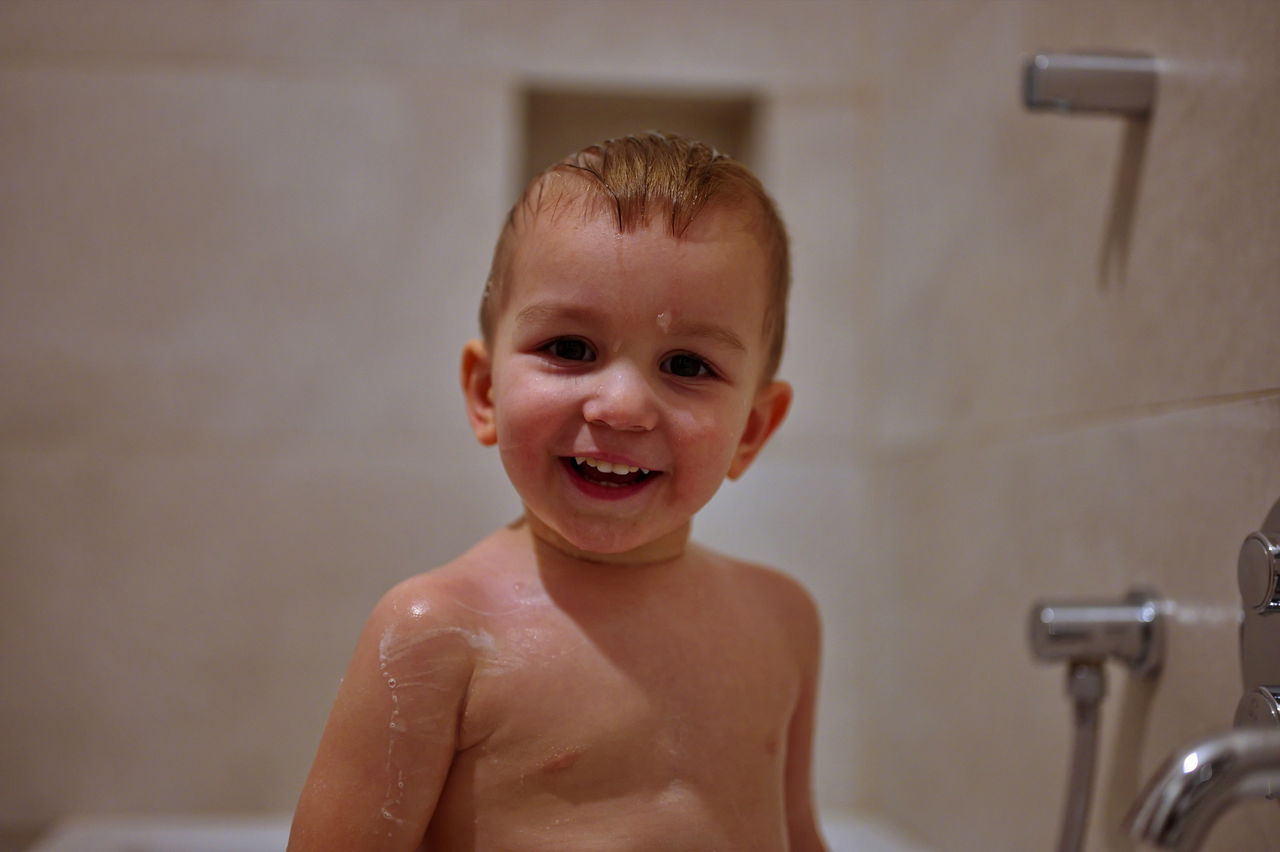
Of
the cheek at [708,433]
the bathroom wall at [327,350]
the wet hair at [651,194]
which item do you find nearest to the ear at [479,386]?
the wet hair at [651,194]

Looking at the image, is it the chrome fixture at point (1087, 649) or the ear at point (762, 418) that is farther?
the chrome fixture at point (1087, 649)

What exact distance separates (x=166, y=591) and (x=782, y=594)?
0.86 meters

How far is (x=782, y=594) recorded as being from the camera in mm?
685

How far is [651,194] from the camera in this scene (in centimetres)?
57

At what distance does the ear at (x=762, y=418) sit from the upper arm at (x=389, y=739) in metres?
0.20

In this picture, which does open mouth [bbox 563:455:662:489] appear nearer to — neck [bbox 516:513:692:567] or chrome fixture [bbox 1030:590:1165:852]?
neck [bbox 516:513:692:567]

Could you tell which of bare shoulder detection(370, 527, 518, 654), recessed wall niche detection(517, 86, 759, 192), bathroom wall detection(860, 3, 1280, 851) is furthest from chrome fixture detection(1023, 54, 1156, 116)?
recessed wall niche detection(517, 86, 759, 192)

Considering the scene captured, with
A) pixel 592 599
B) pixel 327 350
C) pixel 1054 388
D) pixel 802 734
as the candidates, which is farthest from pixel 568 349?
pixel 327 350

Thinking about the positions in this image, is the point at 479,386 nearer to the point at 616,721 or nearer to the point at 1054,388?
the point at 616,721

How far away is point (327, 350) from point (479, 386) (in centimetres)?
72

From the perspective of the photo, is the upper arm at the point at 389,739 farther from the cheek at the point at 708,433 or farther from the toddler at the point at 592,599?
the cheek at the point at 708,433

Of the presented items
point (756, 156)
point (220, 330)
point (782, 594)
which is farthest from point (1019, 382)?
point (220, 330)

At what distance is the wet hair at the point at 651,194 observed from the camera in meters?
0.57

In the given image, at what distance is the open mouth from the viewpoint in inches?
22.4
